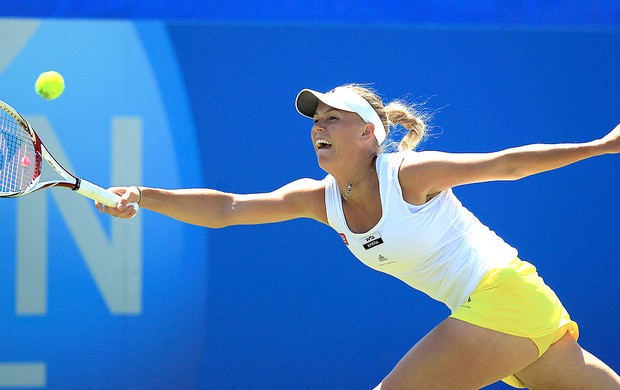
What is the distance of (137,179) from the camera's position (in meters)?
4.40

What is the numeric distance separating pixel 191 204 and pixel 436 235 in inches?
32.5

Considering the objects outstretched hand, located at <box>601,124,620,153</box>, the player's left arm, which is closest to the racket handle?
the player's left arm

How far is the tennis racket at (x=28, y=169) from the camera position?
304cm

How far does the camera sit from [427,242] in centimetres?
310

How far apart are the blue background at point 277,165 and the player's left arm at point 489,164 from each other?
4.69 feet

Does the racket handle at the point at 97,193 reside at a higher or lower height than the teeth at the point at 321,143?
lower

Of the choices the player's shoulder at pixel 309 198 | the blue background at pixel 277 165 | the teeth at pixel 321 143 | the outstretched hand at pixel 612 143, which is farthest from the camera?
the blue background at pixel 277 165

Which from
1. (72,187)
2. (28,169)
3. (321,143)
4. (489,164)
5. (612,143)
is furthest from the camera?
(28,169)

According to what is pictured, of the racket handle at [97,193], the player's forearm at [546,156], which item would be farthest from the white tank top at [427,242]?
the racket handle at [97,193]

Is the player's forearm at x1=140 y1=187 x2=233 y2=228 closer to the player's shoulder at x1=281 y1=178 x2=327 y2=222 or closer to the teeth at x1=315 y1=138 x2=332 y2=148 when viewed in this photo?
the player's shoulder at x1=281 y1=178 x2=327 y2=222

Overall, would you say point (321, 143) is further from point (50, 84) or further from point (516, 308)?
point (50, 84)

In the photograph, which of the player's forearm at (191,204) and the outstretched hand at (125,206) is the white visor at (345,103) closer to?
the player's forearm at (191,204)

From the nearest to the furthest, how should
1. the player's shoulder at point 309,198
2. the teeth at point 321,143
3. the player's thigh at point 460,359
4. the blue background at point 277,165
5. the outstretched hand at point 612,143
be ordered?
the outstretched hand at point 612,143 < the player's thigh at point 460,359 < the teeth at point 321,143 < the player's shoulder at point 309,198 < the blue background at point 277,165

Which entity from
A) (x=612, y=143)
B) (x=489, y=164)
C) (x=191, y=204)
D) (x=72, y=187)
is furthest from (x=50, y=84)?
(x=612, y=143)
